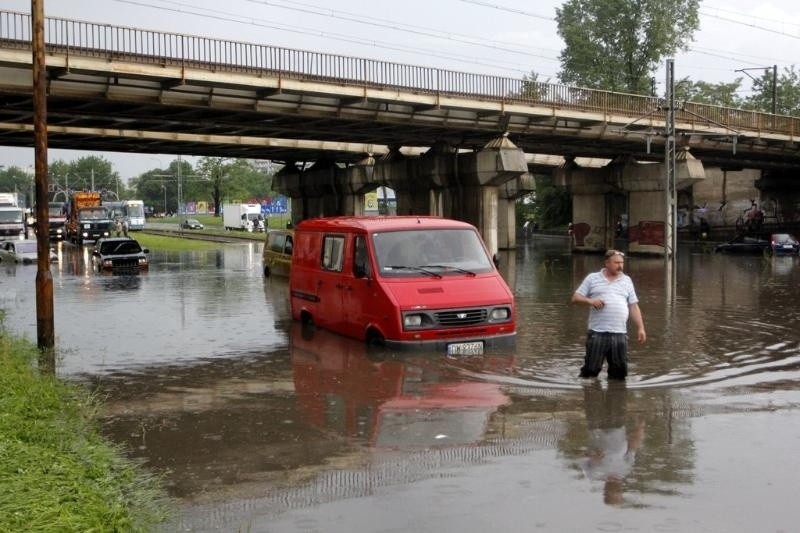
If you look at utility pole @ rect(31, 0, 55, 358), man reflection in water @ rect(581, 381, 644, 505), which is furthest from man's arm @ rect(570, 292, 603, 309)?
utility pole @ rect(31, 0, 55, 358)

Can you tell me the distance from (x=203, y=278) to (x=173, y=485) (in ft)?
86.0

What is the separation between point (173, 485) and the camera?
7.08m

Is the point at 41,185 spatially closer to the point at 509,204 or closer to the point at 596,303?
the point at 596,303

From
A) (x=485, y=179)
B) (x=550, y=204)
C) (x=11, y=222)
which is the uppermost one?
Answer: (x=550, y=204)

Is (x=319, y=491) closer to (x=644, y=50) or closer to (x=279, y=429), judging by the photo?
(x=279, y=429)

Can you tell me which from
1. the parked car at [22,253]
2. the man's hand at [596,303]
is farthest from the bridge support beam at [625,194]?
the man's hand at [596,303]

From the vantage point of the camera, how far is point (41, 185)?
14.1 metres

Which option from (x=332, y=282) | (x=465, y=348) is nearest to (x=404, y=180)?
(x=332, y=282)

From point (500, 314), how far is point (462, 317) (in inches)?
25.7

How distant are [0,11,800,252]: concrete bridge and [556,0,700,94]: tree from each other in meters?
12.2

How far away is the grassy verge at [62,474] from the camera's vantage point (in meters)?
5.39

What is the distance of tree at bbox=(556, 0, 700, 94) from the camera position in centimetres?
7225

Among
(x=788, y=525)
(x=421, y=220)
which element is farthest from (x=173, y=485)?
(x=421, y=220)

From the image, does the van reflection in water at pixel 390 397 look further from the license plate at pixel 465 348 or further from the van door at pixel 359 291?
the van door at pixel 359 291
